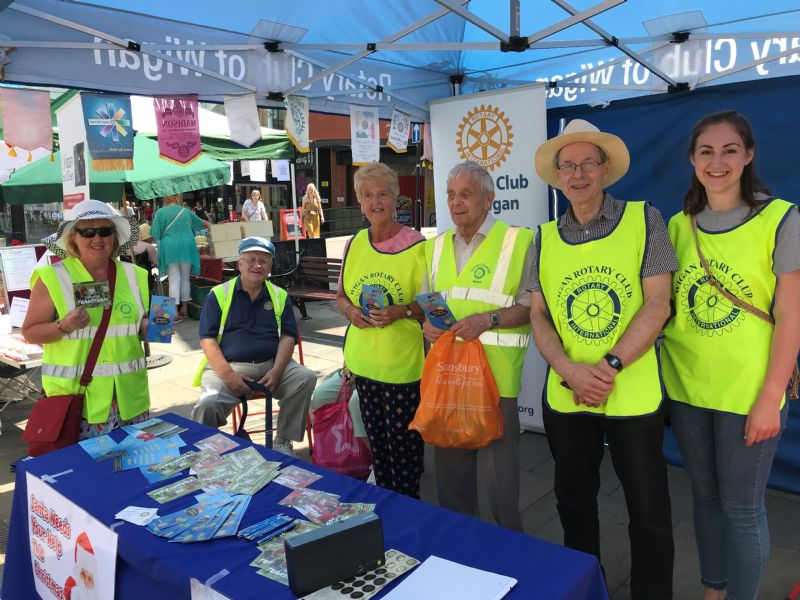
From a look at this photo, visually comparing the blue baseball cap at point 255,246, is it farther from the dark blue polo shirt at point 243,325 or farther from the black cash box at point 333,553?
the black cash box at point 333,553

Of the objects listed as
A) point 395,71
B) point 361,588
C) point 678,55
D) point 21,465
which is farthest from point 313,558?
point 678,55

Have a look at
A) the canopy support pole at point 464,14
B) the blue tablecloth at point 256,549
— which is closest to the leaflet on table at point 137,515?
the blue tablecloth at point 256,549

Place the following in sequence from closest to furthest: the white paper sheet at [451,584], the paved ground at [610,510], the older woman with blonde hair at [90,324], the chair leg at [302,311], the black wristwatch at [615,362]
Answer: the white paper sheet at [451,584], the black wristwatch at [615,362], the paved ground at [610,510], the older woman with blonde hair at [90,324], the chair leg at [302,311]

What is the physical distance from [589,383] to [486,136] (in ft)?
8.25

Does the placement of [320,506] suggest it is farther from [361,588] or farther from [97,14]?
[97,14]

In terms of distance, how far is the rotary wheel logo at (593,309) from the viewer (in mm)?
2113

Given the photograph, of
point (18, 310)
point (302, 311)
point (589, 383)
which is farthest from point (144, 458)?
point (302, 311)

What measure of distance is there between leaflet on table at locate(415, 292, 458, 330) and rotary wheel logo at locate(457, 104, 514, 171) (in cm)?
190

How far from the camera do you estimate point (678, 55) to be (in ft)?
16.3

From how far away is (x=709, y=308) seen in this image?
2.04 metres

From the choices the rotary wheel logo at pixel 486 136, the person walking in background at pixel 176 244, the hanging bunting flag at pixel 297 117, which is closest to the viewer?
the rotary wheel logo at pixel 486 136

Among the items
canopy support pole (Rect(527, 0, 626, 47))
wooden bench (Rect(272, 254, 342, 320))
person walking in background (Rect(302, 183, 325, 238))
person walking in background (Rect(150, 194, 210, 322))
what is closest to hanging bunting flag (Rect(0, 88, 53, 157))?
canopy support pole (Rect(527, 0, 626, 47))

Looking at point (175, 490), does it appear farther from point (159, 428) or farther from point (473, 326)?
point (473, 326)

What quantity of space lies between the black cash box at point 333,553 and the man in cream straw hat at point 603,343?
3.22 feet
